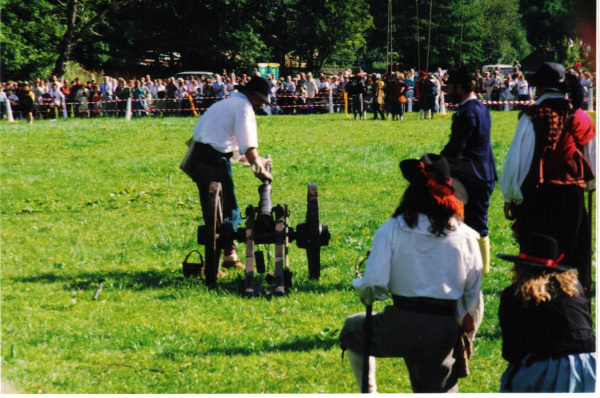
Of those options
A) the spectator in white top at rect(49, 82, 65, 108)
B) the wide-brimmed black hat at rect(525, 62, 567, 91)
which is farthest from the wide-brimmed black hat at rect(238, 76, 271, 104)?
the spectator in white top at rect(49, 82, 65, 108)

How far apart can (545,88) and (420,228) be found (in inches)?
87.6

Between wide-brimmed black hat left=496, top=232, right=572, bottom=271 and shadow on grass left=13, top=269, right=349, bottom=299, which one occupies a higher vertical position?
wide-brimmed black hat left=496, top=232, right=572, bottom=271

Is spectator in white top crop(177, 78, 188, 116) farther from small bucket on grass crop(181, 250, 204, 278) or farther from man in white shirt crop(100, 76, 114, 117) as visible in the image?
small bucket on grass crop(181, 250, 204, 278)

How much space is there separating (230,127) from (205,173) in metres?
0.56

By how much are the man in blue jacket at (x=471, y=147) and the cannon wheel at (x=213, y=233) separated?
7.17 ft

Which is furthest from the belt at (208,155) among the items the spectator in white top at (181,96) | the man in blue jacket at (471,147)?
the spectator in white top at (181,96)

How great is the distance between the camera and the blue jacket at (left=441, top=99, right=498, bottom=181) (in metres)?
6.54

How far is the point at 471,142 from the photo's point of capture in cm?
661

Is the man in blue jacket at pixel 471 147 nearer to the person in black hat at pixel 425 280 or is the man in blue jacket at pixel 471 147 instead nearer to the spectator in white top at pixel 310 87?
the person in black hat at pixel 425 280

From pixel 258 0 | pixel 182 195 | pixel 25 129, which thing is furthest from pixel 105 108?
pixel 258 0

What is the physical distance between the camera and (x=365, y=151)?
53.8ft

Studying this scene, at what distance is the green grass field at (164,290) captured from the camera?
4.99 m

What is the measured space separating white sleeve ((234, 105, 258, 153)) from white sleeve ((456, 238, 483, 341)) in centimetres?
317

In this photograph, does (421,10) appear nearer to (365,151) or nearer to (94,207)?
(365,151)
